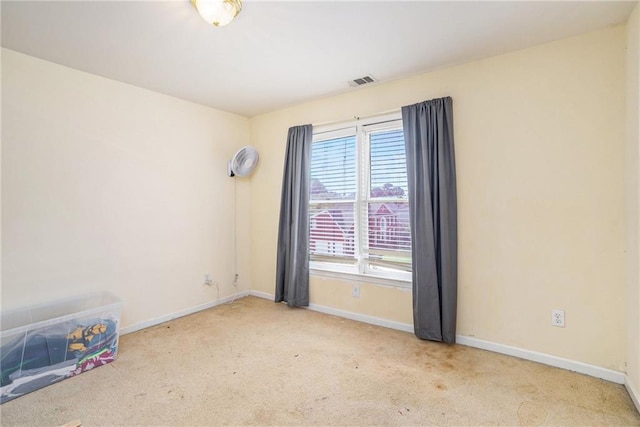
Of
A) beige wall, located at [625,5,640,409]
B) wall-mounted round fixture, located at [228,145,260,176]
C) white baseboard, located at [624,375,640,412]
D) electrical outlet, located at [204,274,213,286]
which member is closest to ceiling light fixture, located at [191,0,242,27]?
wall-mounted round fixture, located at [228,145,260,176]

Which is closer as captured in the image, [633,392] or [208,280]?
[633,392]

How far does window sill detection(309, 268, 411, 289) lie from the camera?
295 cm

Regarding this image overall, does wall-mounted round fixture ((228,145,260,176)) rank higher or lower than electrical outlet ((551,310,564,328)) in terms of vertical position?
higher

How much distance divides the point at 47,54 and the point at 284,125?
7.21 ft

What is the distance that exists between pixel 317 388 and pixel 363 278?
1.35 meters

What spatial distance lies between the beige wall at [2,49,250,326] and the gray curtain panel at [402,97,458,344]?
2352 mm

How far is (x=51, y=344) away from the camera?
2135 millimetres

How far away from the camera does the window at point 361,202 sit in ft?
9.85

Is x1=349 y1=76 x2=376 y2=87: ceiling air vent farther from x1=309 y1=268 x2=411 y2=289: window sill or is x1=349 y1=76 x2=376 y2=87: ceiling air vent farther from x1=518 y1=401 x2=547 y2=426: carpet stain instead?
x1=518 y1=401 x2=547 y2=426: carpet stain

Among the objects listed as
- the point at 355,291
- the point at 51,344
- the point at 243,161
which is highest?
the point at 243,161

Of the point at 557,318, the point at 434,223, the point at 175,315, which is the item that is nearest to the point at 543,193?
the point at 434,223

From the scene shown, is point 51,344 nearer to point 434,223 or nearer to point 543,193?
point 434,223

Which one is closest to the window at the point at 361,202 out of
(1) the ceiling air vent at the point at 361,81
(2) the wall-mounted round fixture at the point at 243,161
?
(1) the ceiling air vent at the point at 361,81

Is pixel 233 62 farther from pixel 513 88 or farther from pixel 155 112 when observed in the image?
pixel 513 88
